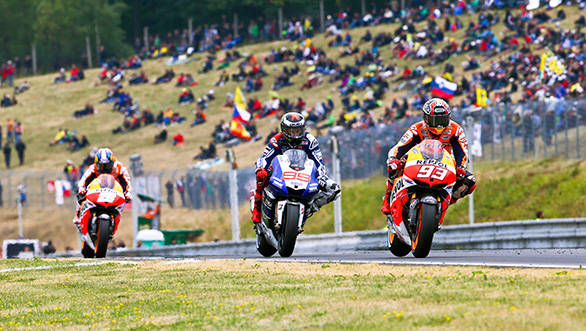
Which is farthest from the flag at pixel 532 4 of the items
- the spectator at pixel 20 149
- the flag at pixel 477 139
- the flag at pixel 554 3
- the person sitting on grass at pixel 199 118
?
the spectator at pixel 20 149

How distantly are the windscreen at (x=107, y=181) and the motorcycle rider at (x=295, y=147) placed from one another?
4.13 meters

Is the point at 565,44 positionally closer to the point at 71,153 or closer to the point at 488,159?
the point at 488,159

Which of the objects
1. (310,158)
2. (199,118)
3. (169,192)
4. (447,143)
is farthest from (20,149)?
(447,143)

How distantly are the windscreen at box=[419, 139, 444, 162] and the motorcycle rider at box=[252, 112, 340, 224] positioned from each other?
2.61 m

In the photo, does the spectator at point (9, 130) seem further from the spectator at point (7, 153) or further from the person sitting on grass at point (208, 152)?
the person sitting on grass at point (208, 152)

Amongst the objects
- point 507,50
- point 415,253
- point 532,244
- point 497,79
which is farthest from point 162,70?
point 415,253

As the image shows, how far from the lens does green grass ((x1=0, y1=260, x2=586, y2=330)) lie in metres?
7.73

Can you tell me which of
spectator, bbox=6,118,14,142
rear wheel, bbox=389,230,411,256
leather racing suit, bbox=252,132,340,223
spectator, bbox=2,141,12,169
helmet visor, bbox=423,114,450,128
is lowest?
spectator, bbox=2,141,12,169

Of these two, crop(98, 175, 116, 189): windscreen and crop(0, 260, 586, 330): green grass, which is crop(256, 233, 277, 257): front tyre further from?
crop(0, 260, 586, 330): green grass

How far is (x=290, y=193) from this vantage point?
15711mm

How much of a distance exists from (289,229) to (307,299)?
257 inches

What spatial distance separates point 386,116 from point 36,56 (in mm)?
50848

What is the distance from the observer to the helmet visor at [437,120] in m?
14.2

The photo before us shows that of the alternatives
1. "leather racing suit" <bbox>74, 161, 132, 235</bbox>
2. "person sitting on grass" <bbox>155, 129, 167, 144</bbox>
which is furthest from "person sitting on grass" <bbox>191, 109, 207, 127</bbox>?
"leather racing suit" <bbox>74, 161, 132, 235</bbox>
